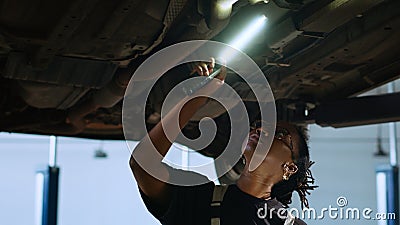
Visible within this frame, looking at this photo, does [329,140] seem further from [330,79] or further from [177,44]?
[177,44]

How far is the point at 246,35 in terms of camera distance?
95.5 inches

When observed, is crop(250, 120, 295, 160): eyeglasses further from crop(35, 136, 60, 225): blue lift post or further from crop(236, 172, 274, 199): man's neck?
crop(35, 136, 60, 225): blue lift post

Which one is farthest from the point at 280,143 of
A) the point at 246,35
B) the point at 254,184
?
the point at 246,35

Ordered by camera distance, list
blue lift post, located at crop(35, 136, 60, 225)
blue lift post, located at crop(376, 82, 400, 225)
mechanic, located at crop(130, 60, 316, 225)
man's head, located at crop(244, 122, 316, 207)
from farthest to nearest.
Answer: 1. blue lift post, located at crop(35, 136, 60, 225)
2. blue lift post, located at crop(376, 82, 400, 225)
3. man's head, located at crop(244, 122, 316, 207)
4. mechanic, located at crop(130, 60, 316, 225)

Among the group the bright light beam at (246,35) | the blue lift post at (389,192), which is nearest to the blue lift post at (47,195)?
the blue lift post at (389,192)

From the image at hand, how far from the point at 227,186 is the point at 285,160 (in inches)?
6.8

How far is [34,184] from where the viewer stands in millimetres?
5258

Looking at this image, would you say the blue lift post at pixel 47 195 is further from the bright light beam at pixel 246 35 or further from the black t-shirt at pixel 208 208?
the black t-shirt at pixel 208 208

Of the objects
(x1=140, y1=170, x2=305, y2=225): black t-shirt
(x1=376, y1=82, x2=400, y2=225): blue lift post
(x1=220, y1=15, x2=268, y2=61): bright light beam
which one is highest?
(x1=220, y1=15, x2=268, y2=61): bright light beam

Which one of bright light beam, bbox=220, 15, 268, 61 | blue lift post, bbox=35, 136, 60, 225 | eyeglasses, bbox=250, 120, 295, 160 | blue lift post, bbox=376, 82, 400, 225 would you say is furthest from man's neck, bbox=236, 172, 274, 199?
blue lift post, bbox=35, 136, 60, 225

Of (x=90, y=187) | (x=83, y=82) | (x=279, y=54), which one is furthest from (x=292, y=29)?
(x=90, y=187)

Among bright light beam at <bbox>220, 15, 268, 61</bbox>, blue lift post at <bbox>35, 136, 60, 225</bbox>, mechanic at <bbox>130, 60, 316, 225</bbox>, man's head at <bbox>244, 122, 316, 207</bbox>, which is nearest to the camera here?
mechanic at <bbox>130, 60, 316, 225</bbox>

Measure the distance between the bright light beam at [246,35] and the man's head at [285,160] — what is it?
59 cm

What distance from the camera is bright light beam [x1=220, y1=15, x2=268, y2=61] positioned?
231 cm
